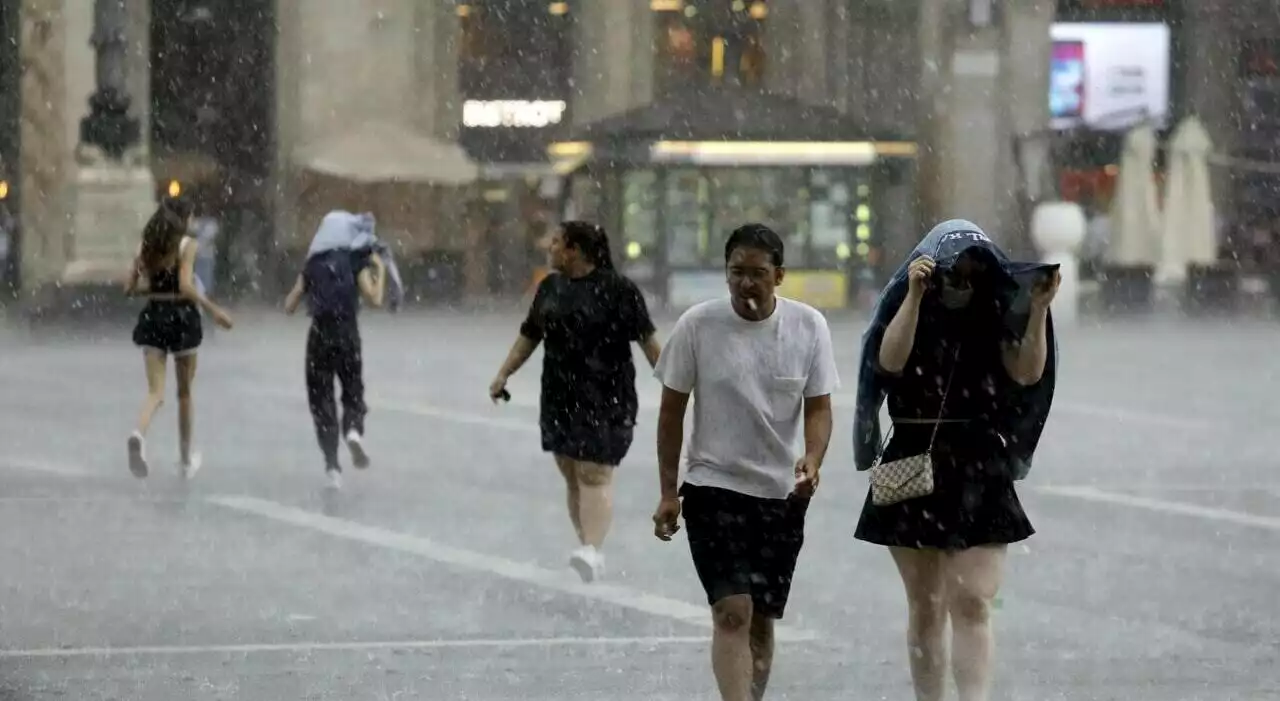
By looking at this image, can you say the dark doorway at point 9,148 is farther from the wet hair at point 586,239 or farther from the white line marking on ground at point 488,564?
the wet hair at point 586,239

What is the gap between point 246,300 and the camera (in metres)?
40.8

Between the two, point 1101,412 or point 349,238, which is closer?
point 349,238

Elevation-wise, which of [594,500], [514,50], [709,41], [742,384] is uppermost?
[709,41]

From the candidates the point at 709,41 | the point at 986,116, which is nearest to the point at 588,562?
the point at 986,116

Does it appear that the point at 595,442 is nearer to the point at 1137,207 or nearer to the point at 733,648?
the point at 733,648

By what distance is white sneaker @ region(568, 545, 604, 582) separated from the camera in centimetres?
1010

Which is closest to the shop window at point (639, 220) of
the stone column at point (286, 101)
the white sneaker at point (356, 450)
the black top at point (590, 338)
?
the stone column at point (286, 101)

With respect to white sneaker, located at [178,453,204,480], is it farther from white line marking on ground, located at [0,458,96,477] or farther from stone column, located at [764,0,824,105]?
stone column, located at [764,0,824,105]

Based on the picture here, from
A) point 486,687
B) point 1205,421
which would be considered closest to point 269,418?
point 1205,421

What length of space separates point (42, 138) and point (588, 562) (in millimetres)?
31742

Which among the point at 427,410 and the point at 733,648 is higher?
the point at 733,648

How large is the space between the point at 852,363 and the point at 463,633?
1612 centimetres

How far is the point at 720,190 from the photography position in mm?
35875

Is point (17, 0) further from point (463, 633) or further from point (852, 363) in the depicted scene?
point (463, 633)
